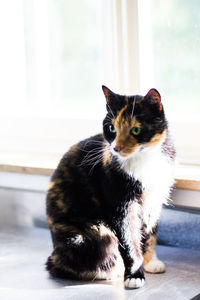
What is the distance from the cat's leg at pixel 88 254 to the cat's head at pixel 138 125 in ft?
0.79

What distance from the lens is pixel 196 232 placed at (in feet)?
5.75

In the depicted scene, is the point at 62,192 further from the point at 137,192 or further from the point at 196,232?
the point at 196,232

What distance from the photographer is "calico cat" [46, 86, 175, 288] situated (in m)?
1.54

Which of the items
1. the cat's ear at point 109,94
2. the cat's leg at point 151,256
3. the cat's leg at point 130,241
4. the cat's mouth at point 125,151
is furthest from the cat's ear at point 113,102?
A: the cat's leg at point 151,256

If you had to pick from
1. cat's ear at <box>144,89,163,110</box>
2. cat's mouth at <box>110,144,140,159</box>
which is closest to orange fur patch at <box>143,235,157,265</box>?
cat's mouth at <box>110,144,140,159</box>

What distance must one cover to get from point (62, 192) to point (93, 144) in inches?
6.5

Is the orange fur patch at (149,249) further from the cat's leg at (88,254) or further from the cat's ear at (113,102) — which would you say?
the cat's ear at (113,102)

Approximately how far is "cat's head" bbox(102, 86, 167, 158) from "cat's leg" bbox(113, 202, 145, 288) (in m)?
0.17

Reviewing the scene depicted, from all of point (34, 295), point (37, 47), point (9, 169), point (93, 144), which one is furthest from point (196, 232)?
point (37, 47)

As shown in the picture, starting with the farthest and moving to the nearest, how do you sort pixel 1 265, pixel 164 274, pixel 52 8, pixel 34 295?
pixel 52 8, pixel 1 265, pixel 164 274, pixel 34 295

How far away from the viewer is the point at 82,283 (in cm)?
158

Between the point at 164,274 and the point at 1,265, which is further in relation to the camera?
the point at 1,265

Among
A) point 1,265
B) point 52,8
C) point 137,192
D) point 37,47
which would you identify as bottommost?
point 1,265

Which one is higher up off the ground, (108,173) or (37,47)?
(37,47)
